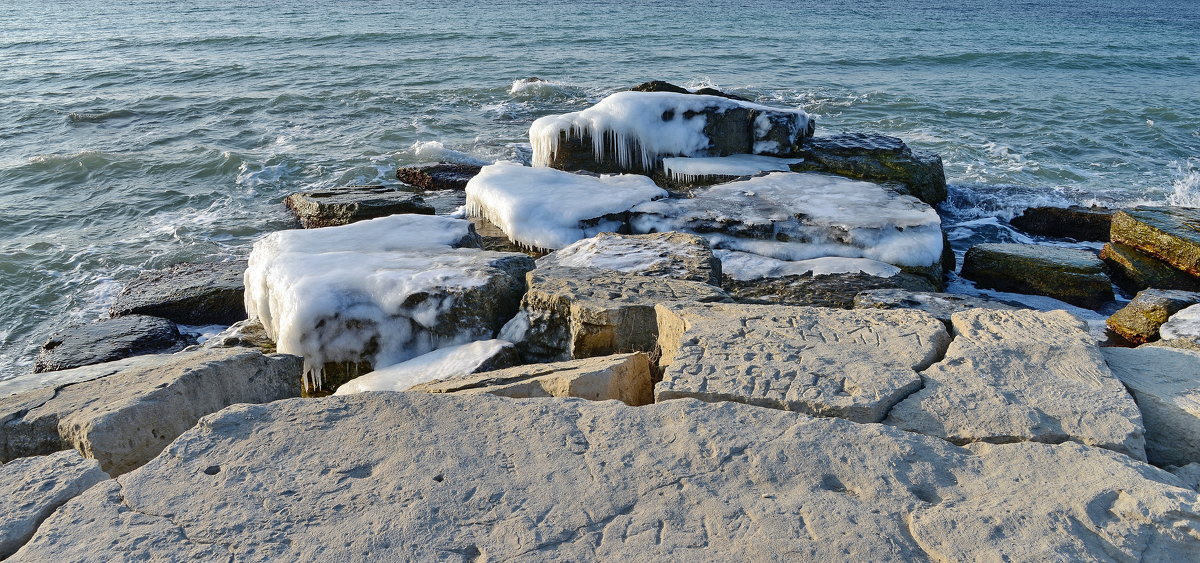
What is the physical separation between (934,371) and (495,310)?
7.21 ft

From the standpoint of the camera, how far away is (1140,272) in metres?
6.38

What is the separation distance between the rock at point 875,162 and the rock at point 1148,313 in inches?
87.2

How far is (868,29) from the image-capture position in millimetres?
22938

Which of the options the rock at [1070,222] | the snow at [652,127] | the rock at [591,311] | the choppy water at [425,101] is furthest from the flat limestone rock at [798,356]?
the rock at [1070,222]

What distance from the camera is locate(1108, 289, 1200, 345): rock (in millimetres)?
5219

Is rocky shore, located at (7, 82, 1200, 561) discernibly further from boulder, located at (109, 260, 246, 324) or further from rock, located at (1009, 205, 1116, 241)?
rock, located at (1009, 205, 1116, 241)

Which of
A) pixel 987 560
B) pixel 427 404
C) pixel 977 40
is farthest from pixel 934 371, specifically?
pixel 977 40

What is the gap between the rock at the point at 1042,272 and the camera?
6.13 metres

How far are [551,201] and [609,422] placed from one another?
3794mm

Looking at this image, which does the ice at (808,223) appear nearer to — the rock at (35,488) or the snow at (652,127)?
the snow at (652,127)

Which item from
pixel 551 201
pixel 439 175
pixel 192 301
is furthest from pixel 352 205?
pixel 551 201

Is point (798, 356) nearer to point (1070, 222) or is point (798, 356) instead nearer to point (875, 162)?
point (875, 162)

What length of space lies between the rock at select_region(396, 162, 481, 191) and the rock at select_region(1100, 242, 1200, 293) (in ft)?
19.7

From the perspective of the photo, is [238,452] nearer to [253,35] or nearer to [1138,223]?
[1138,223]
